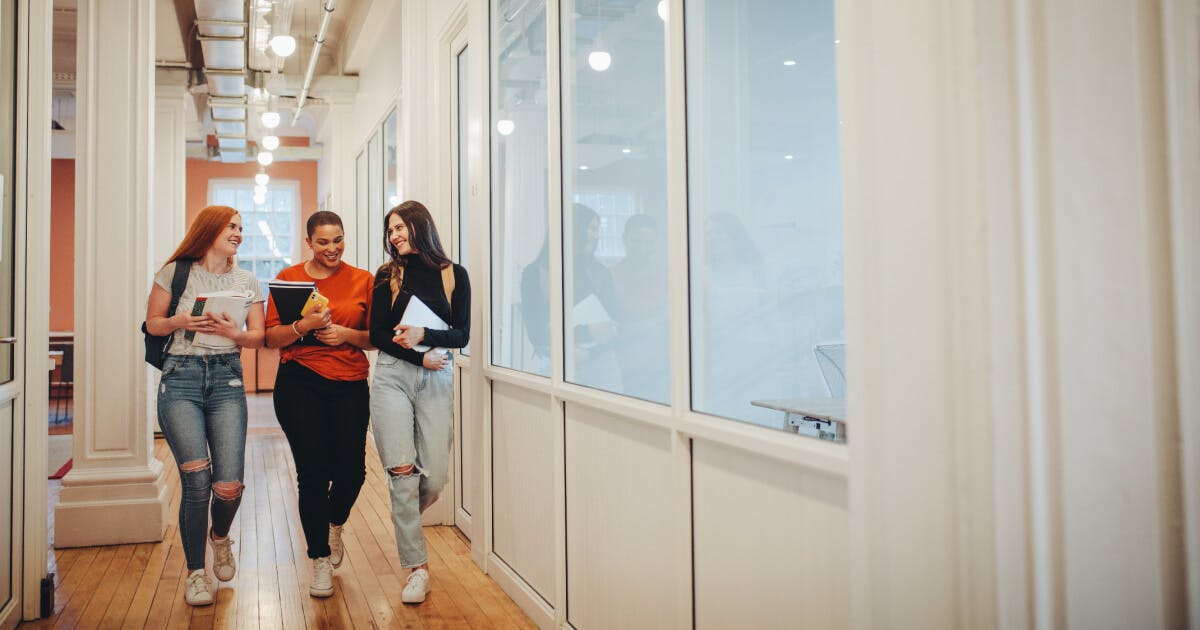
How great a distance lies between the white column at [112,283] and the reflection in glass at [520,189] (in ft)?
6.44

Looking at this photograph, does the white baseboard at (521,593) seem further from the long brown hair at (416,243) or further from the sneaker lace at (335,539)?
the long brown hair at (416,243)

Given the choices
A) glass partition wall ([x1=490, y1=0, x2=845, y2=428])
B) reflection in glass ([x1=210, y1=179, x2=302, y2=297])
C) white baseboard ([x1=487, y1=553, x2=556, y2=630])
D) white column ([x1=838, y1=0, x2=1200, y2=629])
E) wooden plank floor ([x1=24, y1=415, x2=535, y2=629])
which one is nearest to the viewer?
white column ([x1=838, y1=0, x2=1200, y2=629])

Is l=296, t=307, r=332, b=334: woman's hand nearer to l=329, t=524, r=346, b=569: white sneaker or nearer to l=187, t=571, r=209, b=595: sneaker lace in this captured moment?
l=329, t=524, r=346, b=569: white sneaker

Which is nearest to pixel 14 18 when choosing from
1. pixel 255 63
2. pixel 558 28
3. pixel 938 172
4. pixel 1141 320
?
pixel 558 28

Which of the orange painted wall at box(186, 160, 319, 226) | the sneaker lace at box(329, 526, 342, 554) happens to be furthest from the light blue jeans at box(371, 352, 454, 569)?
the orange painted wall at box(186, 160, 319, 226)

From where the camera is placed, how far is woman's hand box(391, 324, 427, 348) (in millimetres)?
3166

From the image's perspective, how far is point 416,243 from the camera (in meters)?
3.28

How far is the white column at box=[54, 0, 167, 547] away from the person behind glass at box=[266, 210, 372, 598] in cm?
146

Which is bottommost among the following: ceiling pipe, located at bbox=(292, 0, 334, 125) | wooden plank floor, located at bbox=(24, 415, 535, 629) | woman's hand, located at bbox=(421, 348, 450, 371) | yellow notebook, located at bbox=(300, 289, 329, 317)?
wooden plank floor, located at bbox=(24, 415, 535, 629)

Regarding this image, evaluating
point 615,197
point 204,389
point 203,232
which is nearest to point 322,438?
point 204,389

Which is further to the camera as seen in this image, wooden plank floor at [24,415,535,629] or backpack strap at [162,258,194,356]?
backpack strap at [162,258,194,356]

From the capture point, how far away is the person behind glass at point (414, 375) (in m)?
3.23

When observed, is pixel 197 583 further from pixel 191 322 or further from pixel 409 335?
pixel 409 335

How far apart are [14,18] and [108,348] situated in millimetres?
1862
